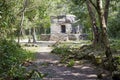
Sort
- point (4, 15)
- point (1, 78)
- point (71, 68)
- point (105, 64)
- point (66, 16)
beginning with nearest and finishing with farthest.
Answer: point (1, 78) → point (4, 15) → point (105, 64) → point (71, 68) → point (66, 16)

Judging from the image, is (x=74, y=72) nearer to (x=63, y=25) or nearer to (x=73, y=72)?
(x=73, y=72)

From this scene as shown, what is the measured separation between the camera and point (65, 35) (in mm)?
43656

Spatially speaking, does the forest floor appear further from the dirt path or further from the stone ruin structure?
the stone ruin structure

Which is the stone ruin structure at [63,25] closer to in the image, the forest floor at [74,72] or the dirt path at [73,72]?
the forest floor at [74,72]

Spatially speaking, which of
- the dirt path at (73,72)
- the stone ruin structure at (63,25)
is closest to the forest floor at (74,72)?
the dirt path at (73,72)

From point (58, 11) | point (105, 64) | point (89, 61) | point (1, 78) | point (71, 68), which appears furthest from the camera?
point (58, 11)

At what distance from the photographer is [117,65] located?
11.5 meters

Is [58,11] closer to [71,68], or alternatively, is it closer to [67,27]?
[67,27]

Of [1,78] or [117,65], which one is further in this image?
[117,65]

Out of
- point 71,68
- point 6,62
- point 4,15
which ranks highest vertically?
point 4,15

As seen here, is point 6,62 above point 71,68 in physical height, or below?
above

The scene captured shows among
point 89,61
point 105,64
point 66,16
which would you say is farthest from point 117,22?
point 105,64

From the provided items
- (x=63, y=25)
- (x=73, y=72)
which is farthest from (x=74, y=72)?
(x=63, y=25)

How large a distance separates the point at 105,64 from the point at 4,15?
5602 mm
